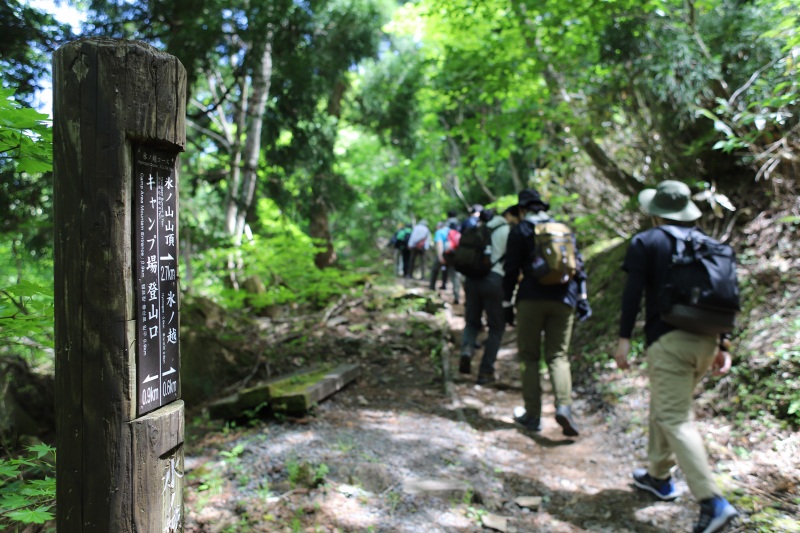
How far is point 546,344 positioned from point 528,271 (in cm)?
77

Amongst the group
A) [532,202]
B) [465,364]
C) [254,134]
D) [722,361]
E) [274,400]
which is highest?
[254,134]

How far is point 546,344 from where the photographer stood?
536cm

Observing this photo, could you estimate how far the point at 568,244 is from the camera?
5.10m

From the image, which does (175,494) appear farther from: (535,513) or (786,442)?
(786,442)

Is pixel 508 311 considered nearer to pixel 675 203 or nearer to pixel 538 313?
pixel 538 313

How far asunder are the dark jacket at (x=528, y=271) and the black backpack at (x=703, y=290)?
1607 mm

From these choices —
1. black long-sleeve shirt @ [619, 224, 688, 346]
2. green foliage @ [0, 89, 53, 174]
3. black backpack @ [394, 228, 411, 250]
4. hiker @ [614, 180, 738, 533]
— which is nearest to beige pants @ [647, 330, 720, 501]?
hiker @ [614, 180, 738, 533]

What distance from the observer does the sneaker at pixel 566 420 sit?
16.7 feet

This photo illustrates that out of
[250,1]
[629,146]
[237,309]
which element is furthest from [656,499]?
[250,1]

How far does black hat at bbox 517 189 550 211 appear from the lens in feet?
17.9

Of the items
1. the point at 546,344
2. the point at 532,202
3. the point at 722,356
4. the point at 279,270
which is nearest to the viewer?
the point at 722,356

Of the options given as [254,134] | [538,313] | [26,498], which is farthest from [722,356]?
[254,134]

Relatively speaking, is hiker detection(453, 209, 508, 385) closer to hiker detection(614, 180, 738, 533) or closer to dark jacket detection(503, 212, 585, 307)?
dark jacket detection(503, 212, 585, 307)

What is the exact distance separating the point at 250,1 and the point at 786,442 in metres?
7.23
